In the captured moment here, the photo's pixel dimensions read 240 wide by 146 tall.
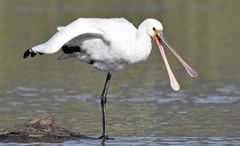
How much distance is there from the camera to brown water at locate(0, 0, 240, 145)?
14.5 meters

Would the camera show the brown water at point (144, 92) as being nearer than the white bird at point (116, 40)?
No

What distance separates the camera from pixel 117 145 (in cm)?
1324

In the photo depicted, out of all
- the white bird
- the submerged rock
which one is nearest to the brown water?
the submerged rock

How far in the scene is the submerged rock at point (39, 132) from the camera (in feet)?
44.3

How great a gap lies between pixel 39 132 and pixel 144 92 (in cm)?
532

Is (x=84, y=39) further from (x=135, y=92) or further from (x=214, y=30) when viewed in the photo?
(x=214, y=30)

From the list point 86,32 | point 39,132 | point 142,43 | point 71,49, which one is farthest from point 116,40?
point 39,132

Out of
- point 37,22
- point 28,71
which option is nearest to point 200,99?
point 28,71

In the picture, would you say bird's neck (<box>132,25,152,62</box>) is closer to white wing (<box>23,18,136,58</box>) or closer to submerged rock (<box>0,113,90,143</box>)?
white wing (<box>23,18,136,58</box>)

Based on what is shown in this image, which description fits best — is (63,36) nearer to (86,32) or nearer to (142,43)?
(86,32)

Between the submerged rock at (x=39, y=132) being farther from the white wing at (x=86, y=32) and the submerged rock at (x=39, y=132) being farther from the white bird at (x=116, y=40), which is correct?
the white wing at (x=86, y=32)

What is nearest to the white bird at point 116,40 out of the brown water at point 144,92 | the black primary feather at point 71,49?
the black primary feather at point 71,49

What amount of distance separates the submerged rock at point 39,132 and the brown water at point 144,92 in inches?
13.9

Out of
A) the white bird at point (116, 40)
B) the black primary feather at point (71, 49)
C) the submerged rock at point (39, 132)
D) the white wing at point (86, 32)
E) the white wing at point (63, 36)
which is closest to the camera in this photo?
the white wing at point (63, 36)
